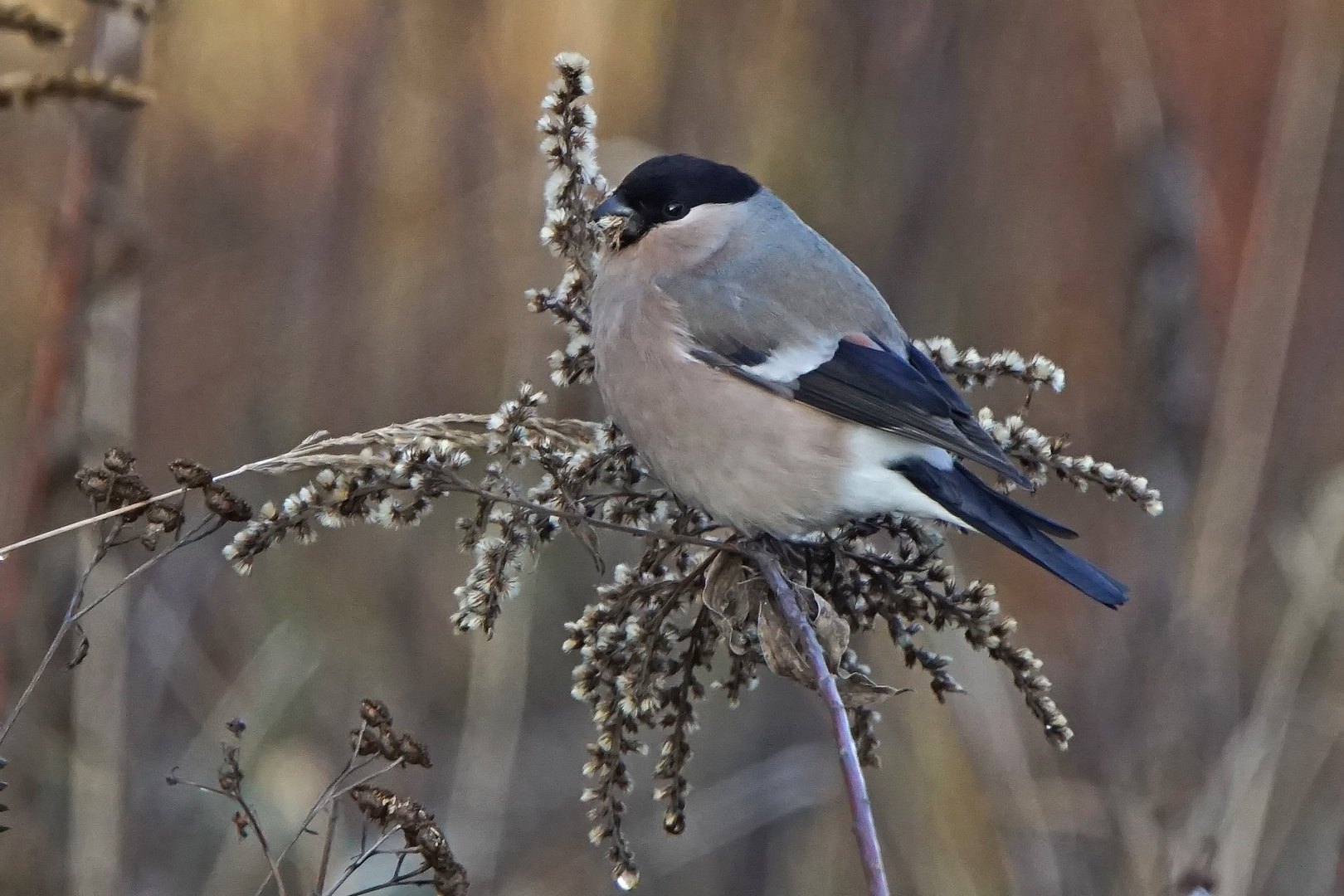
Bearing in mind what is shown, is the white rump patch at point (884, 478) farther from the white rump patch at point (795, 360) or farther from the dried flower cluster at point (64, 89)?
the dried flower cluster at point (64, 89)

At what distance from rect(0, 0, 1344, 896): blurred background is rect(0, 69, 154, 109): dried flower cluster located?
1467 mm

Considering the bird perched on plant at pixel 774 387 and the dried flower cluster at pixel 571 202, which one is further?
the bird perched on plant at pixel 774 387

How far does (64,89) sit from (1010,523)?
75.1 inches

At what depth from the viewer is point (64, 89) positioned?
126cm

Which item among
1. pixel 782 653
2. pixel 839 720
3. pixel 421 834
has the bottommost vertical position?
pixel 421 834

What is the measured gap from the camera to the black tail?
242 centimetres

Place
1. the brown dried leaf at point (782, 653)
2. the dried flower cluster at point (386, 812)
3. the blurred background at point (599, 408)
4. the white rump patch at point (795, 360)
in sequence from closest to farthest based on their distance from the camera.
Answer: the dried flower cluster at point (386, 812) → the brown dried leaf at point (782, 653) → the white rump patch at point (795, 360) → the blurred background at point (599, 408)

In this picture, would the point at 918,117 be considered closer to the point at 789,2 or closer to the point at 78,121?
the point at 789,2

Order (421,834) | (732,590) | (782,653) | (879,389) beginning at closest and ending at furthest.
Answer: (421,834) < (782,653) < (732,590) < (879,389)

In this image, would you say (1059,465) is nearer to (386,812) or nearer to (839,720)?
(839,720)

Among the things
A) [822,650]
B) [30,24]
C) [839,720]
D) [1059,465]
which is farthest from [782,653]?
[30,24]

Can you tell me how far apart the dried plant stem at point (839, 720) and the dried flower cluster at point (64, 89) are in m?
1.03

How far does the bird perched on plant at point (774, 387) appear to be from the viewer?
8.64ft

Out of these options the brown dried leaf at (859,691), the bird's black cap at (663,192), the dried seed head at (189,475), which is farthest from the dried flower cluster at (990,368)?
the dried seed head at (189,475)
